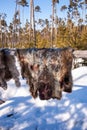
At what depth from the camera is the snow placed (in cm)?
873

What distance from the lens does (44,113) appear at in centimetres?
930

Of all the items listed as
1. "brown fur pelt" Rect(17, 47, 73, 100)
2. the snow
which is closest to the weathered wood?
"brown fur pelt" Rect(17, 47, 73, 100)

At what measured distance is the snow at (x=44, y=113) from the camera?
873 centimetres

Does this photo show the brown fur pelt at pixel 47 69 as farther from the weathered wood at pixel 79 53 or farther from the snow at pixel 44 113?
the snow at pixel 44 113

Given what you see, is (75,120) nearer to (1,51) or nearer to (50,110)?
(50,110)

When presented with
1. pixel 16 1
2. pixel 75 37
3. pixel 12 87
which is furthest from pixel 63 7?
pixel 12 87

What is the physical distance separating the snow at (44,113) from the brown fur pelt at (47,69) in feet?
15.2

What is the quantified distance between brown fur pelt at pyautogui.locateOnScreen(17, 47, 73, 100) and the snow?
4.62 m

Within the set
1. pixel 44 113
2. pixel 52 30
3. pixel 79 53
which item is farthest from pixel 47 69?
pixel 52 30

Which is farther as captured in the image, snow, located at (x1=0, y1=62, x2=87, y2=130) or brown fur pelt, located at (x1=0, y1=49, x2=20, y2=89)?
snow, located at (x1=0, y1=62, x2=87, y2=130)

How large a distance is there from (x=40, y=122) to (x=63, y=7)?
41725 millimetres

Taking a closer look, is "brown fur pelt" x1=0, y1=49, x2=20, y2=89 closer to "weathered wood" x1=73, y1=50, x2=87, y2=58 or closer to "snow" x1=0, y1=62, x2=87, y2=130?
"weathered wood" x1=73, y1=50, x2=87, y2=58

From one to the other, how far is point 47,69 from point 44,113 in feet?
17.8

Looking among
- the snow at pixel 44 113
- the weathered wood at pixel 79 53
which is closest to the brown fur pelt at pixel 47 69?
the weathered wood at pixel 79 53
